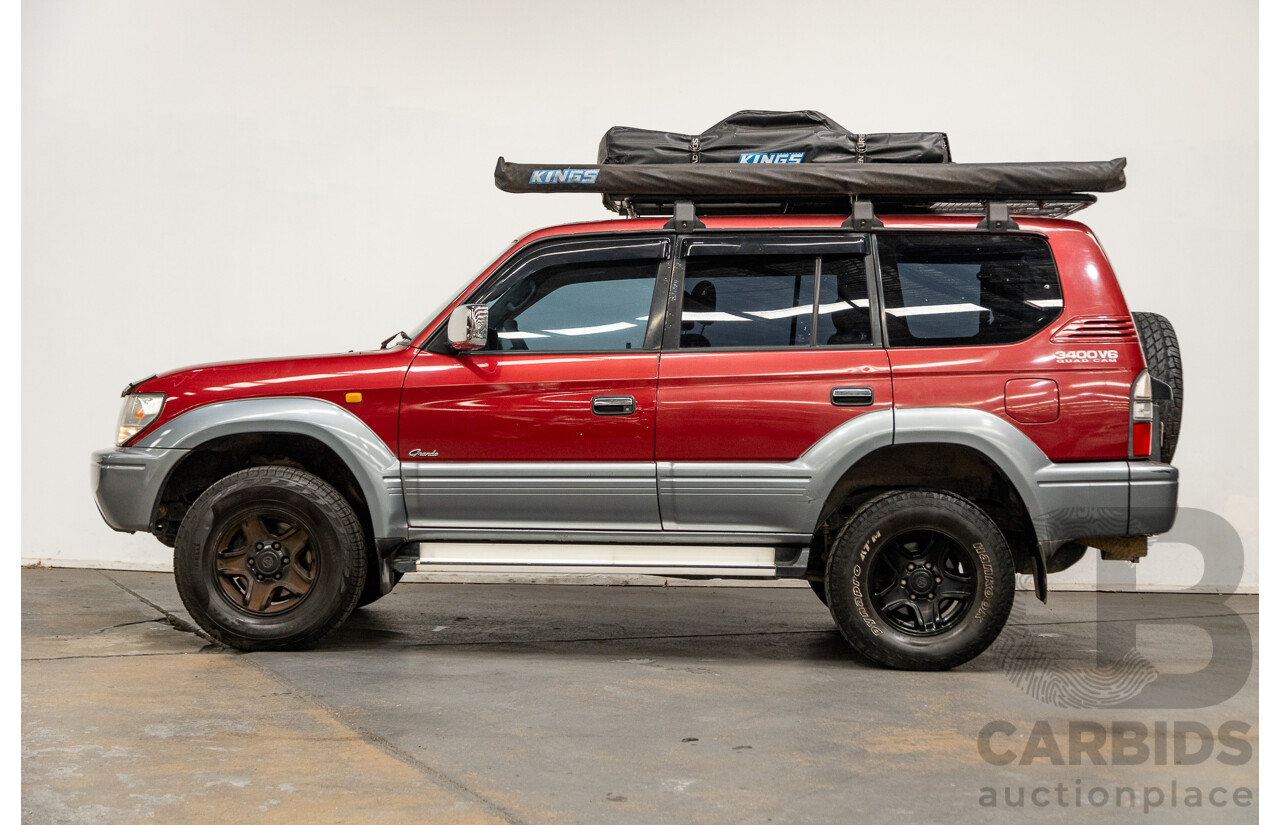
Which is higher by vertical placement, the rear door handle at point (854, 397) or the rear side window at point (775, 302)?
the rear side window at point (775, 302)

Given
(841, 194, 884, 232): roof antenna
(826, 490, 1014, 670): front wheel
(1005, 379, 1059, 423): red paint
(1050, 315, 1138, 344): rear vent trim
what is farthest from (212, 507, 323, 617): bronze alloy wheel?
(1050, 315, 1138, 344): rear vent trim

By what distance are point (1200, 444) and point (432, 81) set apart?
20.2 feet

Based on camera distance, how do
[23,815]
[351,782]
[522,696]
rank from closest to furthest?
[23,815]
[351,782]
[522,696]

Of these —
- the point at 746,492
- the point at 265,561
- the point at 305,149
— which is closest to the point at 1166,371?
the point at 746,492

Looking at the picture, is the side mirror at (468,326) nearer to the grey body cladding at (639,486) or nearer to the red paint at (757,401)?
the grey body cladding at (639,486)

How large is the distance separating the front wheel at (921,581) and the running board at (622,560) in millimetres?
251

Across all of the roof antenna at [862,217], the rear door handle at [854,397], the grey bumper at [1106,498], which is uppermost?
the roof antenna at [862,217]

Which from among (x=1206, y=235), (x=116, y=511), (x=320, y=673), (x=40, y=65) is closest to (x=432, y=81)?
(x=40, y=65)

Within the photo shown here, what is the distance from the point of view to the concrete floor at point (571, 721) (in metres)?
2.79

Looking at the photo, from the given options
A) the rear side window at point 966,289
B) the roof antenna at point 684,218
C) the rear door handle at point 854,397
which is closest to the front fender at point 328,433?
the roof antenna at point 684,218

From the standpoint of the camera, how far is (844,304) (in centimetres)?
456

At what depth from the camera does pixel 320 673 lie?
424cm

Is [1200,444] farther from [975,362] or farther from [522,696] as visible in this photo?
[522,696]

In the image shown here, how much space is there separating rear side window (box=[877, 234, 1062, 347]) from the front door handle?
46.9 inches
